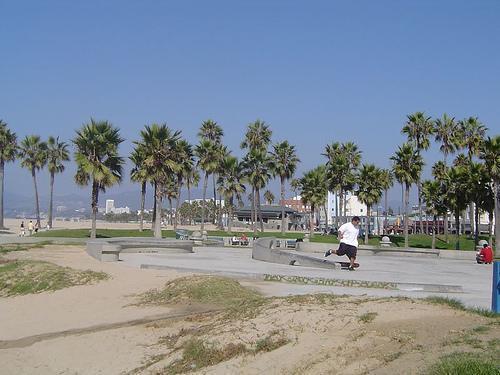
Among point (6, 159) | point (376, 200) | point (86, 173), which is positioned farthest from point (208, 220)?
point (86, 173)

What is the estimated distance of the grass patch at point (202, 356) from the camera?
25.5 ft

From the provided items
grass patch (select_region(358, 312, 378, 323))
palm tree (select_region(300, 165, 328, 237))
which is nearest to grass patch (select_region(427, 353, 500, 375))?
grass patch (select_region(358, 312, 378, 323))

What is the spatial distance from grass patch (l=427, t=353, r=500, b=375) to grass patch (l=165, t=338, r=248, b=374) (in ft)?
9.47

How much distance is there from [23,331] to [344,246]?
8.26 m

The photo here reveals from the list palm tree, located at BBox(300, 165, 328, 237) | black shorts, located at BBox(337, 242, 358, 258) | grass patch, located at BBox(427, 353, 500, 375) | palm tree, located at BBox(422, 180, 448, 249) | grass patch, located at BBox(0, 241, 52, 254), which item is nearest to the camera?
grass patch, located at BBox(427, 353, 500, 375)

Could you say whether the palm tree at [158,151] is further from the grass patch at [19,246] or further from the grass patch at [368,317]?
the grass patch at [368,317]

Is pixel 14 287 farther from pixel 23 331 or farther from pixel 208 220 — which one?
pixel 208 220

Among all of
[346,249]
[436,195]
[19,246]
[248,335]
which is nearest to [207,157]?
[436,195]

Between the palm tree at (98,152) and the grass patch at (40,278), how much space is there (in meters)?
23.0

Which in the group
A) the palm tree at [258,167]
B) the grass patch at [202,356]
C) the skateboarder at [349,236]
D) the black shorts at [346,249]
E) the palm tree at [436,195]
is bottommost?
the grass patch at [202,356]

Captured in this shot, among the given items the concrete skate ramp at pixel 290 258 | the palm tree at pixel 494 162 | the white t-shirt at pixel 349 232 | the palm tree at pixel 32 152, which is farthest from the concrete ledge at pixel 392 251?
the palm tree at pixel 32 152

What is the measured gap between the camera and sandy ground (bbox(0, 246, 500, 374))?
21.5ft

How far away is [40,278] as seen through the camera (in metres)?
16.5

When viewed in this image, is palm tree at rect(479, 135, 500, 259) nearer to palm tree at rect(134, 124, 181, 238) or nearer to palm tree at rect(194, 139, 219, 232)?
palm tree at rect(134, 124, 181, 238)
